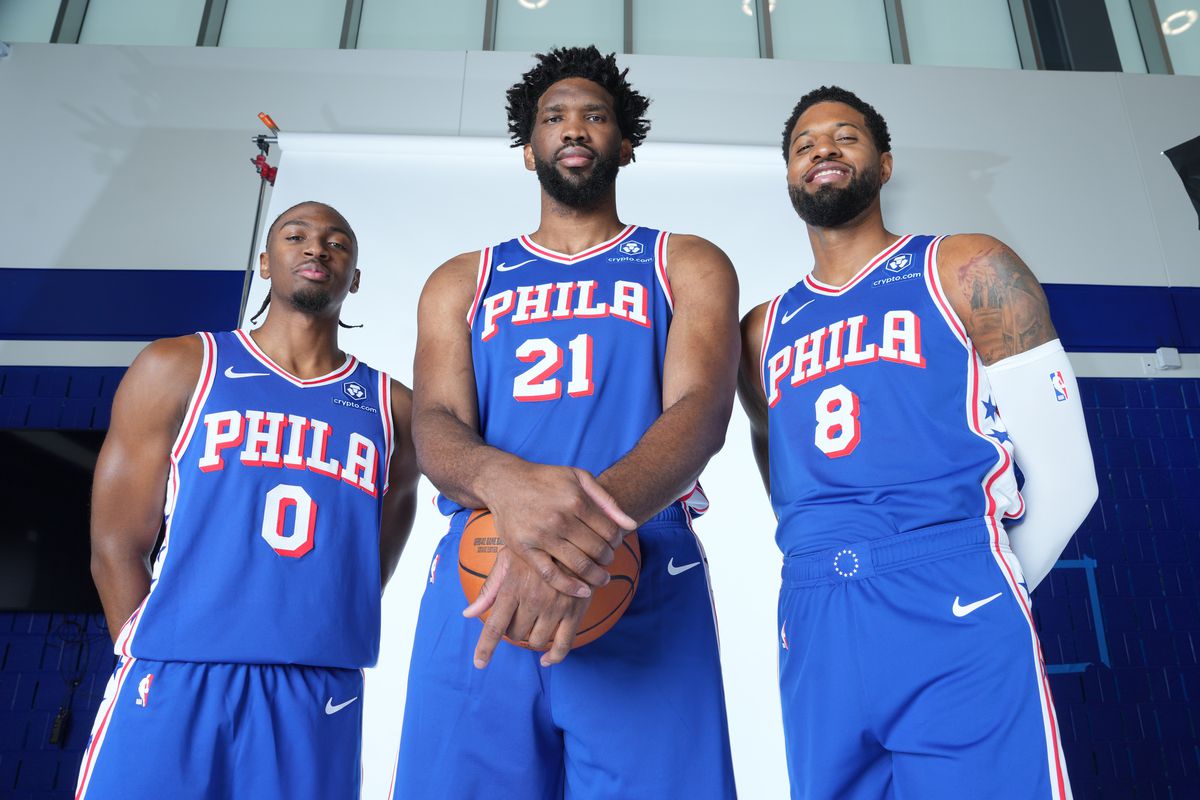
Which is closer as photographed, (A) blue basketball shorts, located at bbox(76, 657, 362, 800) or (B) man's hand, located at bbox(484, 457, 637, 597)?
(B) man's hand, located at bbox(484, 457, 637, 597)

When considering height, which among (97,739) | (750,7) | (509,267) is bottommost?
(97,739)

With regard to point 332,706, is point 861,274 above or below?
above

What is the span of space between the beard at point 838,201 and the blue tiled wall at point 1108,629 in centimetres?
235

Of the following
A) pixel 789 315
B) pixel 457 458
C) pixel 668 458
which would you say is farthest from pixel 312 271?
pixel 668 458

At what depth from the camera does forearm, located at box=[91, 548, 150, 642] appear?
191 centimetres

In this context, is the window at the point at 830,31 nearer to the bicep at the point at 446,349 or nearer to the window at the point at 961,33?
the window at the point at 961,33

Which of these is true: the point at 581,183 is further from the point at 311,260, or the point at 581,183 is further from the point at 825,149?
the point at 311,260

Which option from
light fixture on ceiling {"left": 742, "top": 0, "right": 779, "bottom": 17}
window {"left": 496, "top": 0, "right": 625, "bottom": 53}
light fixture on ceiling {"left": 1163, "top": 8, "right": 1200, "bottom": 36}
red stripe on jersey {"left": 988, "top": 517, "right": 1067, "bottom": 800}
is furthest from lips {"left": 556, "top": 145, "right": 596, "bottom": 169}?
light fixture on ceiling {"left": 1163, "top": 8, "right": 1200, "bottom": 36}

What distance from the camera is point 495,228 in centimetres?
360

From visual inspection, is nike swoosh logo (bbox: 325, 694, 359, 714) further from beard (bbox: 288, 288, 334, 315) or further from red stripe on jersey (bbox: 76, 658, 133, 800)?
beard (bbox: 288, 288, 334, 315)

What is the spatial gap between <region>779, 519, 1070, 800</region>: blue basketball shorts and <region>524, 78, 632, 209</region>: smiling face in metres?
0.85

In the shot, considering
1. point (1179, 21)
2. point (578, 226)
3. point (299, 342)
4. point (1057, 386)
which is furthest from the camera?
point (1179, 21)

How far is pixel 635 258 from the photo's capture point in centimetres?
165

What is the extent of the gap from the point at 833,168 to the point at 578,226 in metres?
0.62
